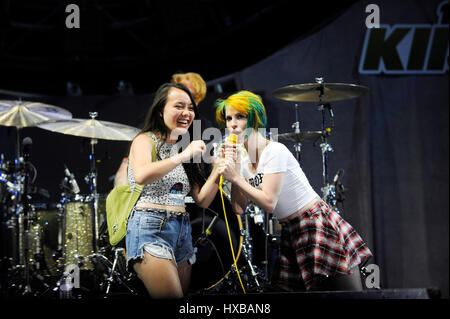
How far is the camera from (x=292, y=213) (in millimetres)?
2490

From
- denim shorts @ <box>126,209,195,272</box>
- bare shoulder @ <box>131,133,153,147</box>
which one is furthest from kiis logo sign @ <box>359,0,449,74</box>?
denim shorts @ <box>126,209,195,272</box>


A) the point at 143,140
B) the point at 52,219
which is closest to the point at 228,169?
the point at 143,140

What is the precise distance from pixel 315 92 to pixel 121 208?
1.41 meters

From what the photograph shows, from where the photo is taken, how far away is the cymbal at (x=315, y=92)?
117 inches

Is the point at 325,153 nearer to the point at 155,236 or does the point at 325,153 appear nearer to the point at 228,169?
the point at 228,169

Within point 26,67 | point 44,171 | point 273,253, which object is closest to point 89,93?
point 26,67

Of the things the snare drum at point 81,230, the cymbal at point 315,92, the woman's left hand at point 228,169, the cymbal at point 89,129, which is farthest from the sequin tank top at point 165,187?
the snare drum at point 81,230

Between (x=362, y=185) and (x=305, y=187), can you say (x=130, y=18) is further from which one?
(x=305, y=187)

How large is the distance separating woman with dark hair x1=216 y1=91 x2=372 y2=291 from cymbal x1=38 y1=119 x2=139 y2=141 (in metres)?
2.22

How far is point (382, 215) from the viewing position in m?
5.18

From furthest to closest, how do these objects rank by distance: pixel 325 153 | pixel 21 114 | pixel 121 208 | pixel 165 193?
1. pixel 21 114
2. pixel 325 153
3. pixel 121 208
4. pixel 165 193

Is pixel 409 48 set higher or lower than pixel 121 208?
higher

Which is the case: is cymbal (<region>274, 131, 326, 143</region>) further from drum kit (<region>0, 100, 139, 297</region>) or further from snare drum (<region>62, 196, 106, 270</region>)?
snare drum (<region>62, 196, 106, 270</region>)

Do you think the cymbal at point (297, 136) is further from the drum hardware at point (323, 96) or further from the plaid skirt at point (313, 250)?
the plaid skirt at point (313, 250)
